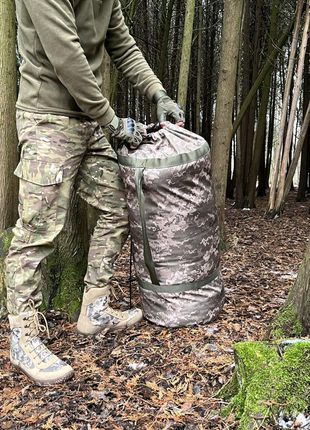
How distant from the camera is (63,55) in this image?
6.35 feet

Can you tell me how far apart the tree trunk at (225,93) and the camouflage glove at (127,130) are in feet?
7.48

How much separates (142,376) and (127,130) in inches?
48.6

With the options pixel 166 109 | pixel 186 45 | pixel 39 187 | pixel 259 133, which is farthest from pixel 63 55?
pixel 259 133

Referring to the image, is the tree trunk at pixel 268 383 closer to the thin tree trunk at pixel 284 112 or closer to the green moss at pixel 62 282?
the green moss at pixel 62 282

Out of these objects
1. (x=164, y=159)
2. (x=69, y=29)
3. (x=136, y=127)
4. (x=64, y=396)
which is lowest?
(x=64, y=396)

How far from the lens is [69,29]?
1915mm

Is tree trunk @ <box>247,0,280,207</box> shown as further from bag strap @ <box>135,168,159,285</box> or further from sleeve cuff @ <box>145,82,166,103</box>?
bag strap @ <box>135,168,159,285</box>

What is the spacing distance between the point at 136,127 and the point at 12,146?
113 centimetres

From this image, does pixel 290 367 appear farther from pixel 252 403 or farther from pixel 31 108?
pixel 31 108

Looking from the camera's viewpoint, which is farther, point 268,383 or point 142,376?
point 142,376

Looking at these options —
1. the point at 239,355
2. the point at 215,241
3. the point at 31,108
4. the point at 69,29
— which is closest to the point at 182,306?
the point at 215,241

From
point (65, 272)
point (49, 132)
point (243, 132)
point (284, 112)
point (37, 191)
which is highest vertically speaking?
point (284, 112)

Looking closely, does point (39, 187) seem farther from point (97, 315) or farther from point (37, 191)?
point (97, 315)

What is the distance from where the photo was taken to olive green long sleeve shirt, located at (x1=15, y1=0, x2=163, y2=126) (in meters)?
1.90
